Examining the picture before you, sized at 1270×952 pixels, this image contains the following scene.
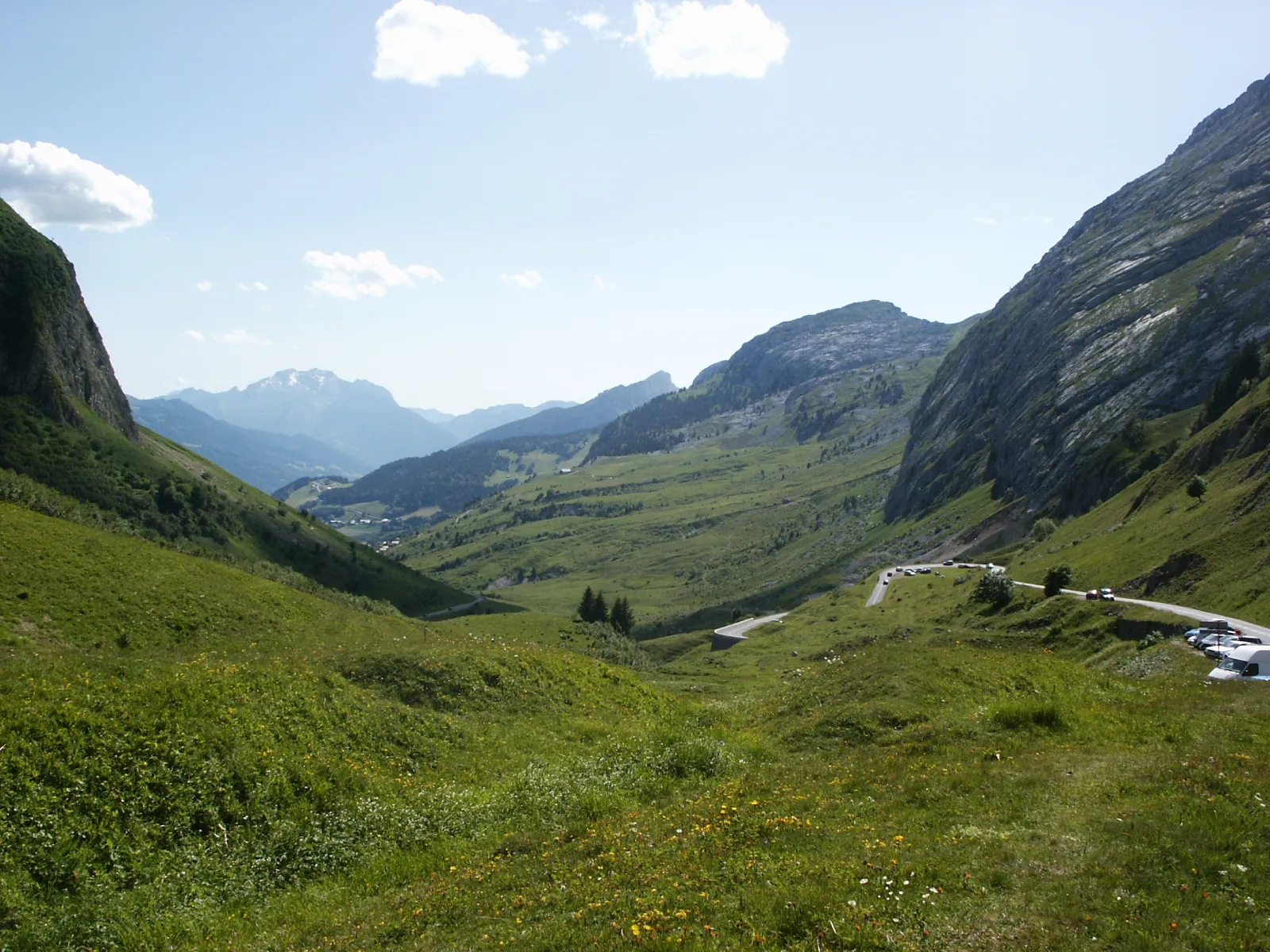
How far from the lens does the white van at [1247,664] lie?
34.6 metres

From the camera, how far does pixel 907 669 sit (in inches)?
Answer: 1232

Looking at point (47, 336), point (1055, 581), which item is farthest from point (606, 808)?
point (47, 336)

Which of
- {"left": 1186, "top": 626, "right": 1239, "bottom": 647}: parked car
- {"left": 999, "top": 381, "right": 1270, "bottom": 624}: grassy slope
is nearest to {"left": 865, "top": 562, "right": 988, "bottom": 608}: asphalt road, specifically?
{"left": 999, "top": 381, "right": 1270, "bottom": 624}: grassy slope

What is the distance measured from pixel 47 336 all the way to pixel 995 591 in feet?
534

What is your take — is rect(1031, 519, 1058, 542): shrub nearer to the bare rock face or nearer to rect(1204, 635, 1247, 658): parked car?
rect(1204, 635, 1247, 658): parked car

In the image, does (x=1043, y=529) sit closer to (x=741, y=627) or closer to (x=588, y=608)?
(x=741, y=627)

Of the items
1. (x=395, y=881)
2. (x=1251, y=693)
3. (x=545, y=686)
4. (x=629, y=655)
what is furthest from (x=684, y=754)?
(x=629, y=655)

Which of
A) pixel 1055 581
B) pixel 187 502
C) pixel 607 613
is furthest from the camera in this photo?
pixel 187 502

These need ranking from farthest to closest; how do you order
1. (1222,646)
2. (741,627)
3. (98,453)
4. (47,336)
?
(741,627) < (47,336) < (98,453) < (1222,646)

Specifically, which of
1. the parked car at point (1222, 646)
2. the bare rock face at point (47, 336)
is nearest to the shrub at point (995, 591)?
the parked car at point (1222, 646)

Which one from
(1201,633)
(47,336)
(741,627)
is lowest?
(741,627)

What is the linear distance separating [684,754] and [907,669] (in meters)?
12.7

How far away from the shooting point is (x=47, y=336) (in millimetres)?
132000

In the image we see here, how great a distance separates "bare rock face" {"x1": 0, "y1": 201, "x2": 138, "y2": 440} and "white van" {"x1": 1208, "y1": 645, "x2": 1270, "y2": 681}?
15740 centimetres
